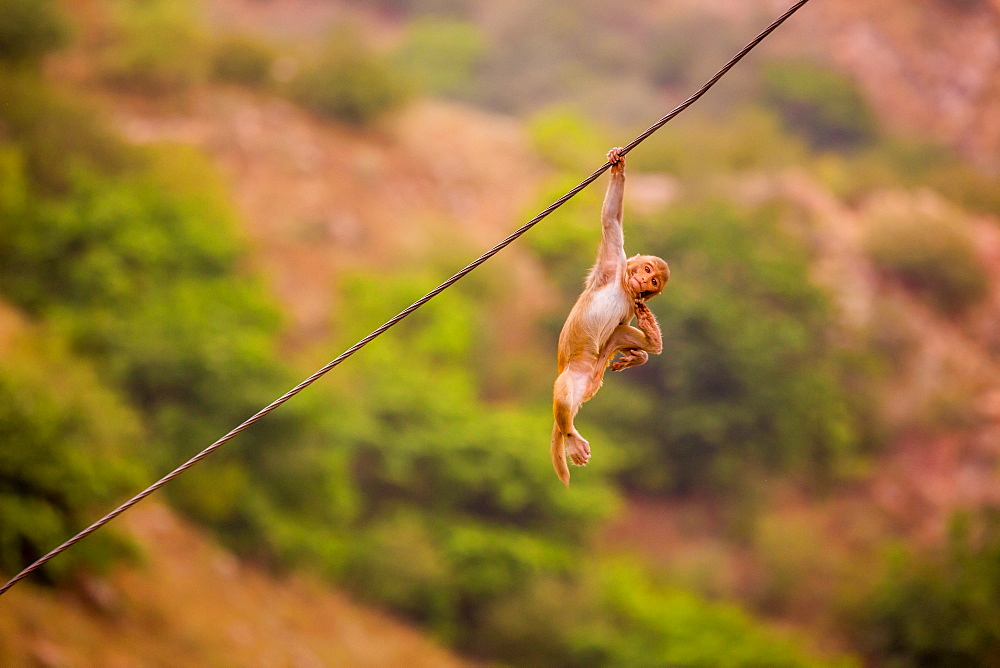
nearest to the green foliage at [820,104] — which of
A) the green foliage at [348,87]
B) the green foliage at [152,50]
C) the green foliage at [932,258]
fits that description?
the green foliage at [932,258]

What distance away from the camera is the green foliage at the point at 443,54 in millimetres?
53875

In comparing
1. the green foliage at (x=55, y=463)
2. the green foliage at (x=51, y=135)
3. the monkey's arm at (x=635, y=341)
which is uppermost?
the green foliage at (x=51, y=135)

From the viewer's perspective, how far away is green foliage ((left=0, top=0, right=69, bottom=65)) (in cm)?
2852

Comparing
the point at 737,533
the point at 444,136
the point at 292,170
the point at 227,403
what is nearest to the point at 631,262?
the point at 227,403

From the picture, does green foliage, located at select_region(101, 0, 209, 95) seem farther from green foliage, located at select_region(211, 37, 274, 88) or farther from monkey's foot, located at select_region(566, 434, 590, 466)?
monkey's foot, located at select_region(566, 434, 590, 466)

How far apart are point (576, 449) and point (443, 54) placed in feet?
169

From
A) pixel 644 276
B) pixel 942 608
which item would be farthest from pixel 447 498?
pixel 644 276

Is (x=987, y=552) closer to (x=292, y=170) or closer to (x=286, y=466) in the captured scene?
(x=286, y=466)

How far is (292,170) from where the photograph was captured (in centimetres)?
3531

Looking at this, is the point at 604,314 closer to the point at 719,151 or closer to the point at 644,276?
the point at 644,276

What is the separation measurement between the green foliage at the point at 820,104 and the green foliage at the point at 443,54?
15.3 metres

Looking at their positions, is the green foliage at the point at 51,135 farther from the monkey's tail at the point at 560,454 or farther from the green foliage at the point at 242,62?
the monkey's tail at the point at 560,454

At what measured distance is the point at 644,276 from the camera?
602 cm

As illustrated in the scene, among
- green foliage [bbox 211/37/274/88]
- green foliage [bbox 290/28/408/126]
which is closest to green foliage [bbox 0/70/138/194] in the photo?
green foliage [bbox 211/37/274/88]
